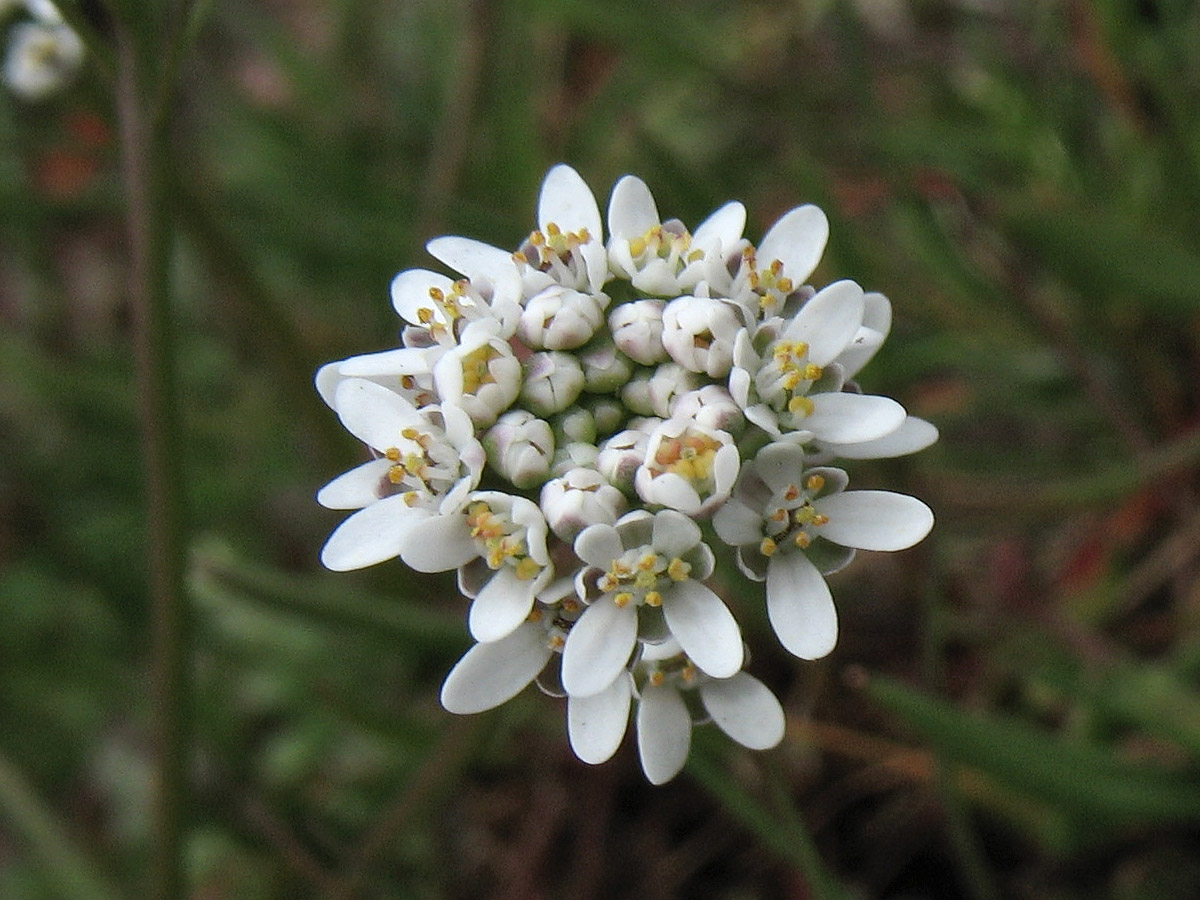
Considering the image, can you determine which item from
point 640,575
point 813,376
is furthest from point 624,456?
point 813,376

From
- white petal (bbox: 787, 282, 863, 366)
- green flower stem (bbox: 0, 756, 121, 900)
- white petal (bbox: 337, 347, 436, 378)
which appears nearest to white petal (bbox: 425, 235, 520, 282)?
white petal (bbox: 337, 347, 436, 378)

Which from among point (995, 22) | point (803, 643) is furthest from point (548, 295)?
point (995, 22)

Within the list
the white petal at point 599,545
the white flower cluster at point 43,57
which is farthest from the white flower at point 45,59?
the white petal at point 599,545

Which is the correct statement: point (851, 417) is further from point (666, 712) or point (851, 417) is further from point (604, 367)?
point (666, 712)

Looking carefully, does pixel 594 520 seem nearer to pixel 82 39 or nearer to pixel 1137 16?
pixel 82 39

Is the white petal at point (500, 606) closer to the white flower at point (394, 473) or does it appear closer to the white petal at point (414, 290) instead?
the white flower at point (394, 473)

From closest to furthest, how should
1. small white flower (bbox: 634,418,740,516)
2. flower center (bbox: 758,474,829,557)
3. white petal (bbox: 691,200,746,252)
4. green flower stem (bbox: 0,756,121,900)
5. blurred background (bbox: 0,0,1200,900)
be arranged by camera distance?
small white flower (bbox: 634,418,740,516) < flower center (bbox: 758,474,829,557) < white petal (bbox: 691,200,746,252) < blurred background (bbox: 0,0,1200,900) < green flower stem (bbox: 0,756,121,900)

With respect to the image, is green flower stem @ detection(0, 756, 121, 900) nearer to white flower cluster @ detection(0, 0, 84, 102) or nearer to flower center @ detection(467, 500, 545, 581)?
white flower cluster @ detection(0, 0, 84, 102)
